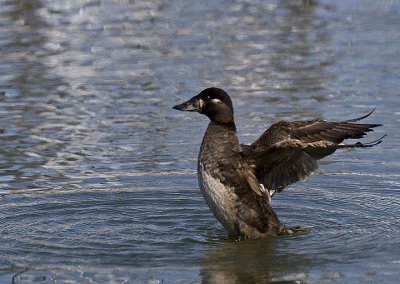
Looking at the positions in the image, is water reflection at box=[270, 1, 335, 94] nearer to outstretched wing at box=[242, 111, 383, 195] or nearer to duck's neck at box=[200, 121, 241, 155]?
duck's neck at box=[200, 121, 241, 155]

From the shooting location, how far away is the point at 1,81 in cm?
1388

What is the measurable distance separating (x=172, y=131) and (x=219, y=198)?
330cm

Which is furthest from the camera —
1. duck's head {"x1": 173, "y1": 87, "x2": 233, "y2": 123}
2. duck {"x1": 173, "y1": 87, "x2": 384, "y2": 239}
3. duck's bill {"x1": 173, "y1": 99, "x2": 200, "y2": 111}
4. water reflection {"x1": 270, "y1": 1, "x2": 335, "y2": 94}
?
water reflection {"x1": 270, "y1": 1, "x2": 335, "y2": 94}

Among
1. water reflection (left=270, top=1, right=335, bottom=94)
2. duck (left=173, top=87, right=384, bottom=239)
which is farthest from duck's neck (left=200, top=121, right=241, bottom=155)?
water reflection (left=270, top=1, right=335, bottom=94)

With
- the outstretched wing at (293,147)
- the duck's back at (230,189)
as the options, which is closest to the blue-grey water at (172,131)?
the duck's back at (230,189)

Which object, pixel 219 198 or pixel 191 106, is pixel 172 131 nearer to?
pixel 191 106

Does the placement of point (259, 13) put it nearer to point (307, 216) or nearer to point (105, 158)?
point (105, 158)

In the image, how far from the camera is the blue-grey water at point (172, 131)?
790 centimetres

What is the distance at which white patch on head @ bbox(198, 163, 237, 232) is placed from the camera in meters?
8.41

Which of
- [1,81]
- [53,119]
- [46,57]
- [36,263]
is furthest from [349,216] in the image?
[46,57]

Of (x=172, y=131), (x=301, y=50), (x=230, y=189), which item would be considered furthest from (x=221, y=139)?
(x=301, y=50)

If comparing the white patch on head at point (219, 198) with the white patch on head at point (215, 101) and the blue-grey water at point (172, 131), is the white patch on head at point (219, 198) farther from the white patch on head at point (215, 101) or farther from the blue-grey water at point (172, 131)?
the white patch on head at point (215, 101)

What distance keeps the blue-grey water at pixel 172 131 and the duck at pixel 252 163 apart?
22 centimetres

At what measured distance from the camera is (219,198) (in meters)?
8.45
